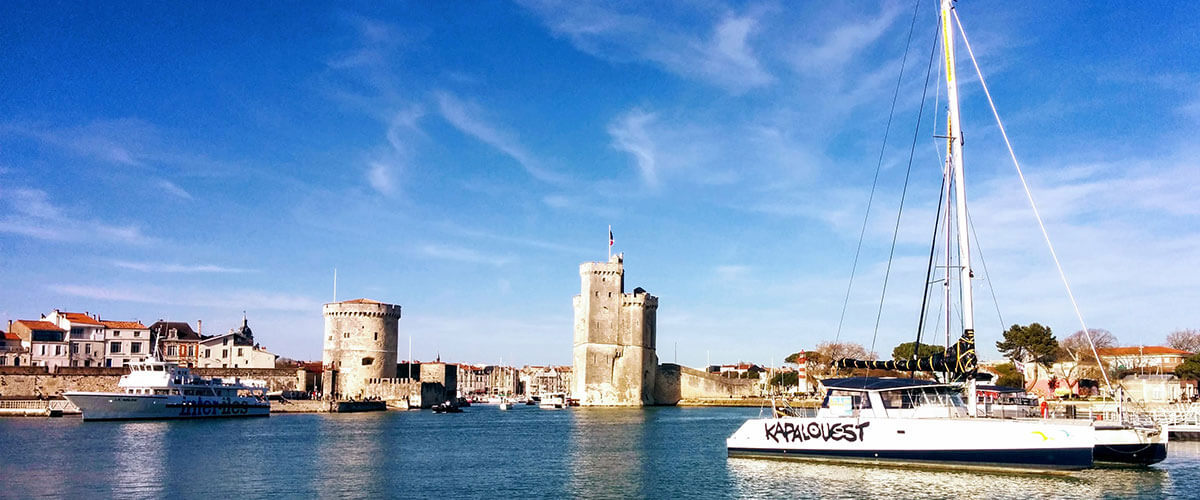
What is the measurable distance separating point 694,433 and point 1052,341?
32737mm

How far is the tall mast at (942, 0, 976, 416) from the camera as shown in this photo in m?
22.2

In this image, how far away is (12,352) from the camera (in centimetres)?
6550

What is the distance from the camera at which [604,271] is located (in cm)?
7050

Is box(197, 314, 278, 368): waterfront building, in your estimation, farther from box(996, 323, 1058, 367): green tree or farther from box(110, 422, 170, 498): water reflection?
box(996, 323, 1058, 367): green tree

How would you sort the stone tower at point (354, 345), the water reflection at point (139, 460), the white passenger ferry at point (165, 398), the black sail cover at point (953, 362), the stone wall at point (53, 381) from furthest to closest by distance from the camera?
the stone tower at point (354, 345) → the stone wall at point (53, 381) → the white passenger ferry at point (165, 398) → the black sail cover at point (953, 362) → the water reflection at point (139, 460)

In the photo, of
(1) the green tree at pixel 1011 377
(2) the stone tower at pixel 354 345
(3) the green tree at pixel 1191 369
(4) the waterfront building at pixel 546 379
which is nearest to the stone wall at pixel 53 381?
(2) the stone tower at pixel 354 345

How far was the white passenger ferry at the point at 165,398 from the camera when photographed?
4609 centimetres

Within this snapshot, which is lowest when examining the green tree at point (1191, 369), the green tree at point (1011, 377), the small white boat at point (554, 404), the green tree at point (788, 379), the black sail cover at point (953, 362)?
the small white boat at point (554, 404)

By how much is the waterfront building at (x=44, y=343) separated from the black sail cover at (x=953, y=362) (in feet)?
205

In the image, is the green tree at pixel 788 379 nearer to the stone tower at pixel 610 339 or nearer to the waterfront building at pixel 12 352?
the stone tower at pixel 610 339

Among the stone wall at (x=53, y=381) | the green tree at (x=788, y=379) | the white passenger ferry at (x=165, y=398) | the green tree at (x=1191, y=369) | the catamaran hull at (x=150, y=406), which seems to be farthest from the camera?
the green tree at (x=788, y=379)

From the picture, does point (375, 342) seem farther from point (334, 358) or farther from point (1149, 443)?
point (1149, 443)

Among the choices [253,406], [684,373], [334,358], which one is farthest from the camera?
[684,373]

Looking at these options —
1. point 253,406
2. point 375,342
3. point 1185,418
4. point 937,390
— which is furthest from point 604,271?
point 937,390
